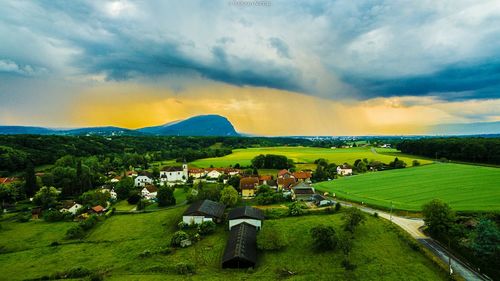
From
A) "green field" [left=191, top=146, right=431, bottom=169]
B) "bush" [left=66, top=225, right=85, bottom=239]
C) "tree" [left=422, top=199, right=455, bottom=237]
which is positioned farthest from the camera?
"green field" [left=191, top=146, right=431, bottom=169]

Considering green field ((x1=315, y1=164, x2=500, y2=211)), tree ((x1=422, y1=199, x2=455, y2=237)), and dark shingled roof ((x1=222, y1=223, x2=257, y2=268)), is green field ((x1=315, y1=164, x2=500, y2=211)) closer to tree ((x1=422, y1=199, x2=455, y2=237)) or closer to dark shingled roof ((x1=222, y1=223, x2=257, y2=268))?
tree ((x1=422, y1=199, x2=455, y2=237))

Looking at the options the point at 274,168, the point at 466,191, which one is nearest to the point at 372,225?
the point at 466,191

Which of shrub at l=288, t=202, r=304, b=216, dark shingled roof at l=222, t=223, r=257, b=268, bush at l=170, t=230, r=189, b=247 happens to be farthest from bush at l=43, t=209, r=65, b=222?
shrub at l=288, t=202, r=304, b=216

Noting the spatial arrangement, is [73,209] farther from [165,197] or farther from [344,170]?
[344,170]

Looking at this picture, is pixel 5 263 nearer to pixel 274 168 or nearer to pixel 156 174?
pixel 156 174

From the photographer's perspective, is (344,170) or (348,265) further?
(344,170)

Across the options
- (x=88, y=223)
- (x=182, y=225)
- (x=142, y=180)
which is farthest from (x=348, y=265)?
(x=142, y=180)

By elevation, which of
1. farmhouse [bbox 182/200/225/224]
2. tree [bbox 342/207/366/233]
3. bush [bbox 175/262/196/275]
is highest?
tree [bbox 342/207/366/233]
